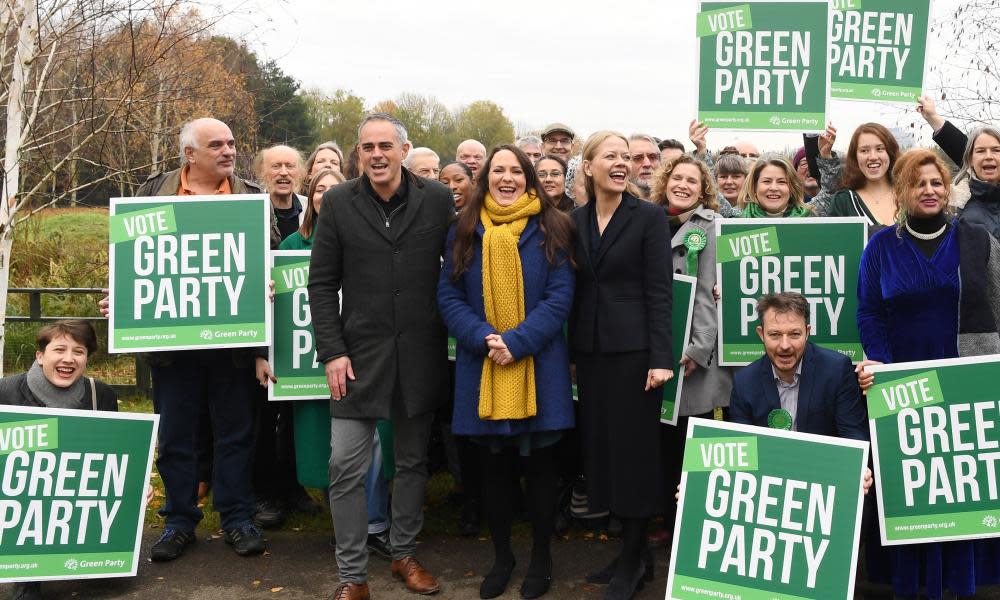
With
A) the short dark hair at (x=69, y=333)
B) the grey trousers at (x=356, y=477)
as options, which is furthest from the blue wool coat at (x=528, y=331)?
the short dark hair at (x=69, y=333)

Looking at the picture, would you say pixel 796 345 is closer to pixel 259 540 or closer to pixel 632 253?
pixel 632 253

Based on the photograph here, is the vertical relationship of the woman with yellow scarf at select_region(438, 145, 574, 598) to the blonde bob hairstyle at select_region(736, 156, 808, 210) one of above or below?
below

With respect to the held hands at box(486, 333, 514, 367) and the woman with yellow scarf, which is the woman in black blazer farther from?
the held hands at box(486, 333, 514, 367)

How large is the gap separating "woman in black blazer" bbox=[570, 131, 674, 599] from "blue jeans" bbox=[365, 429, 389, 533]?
1.38m

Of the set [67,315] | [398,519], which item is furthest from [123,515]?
[67,315]

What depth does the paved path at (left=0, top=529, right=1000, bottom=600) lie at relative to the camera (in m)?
5.39

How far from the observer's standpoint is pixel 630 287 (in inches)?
201

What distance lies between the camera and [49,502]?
515cm

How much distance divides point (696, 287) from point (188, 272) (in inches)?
117

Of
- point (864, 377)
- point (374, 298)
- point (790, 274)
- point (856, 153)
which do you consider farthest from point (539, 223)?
point (856, 153)

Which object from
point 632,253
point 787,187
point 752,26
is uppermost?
point 752,26

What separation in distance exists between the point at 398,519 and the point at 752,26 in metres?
3.80

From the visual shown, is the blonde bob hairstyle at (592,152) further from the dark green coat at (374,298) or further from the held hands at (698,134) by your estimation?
the held hands at (698,134)

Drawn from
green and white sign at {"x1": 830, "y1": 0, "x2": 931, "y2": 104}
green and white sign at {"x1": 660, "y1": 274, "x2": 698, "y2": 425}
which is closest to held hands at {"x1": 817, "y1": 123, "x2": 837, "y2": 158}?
green and white sign at {"x1": 830, "y1": 0, "x2": 931, "y2": 104}
